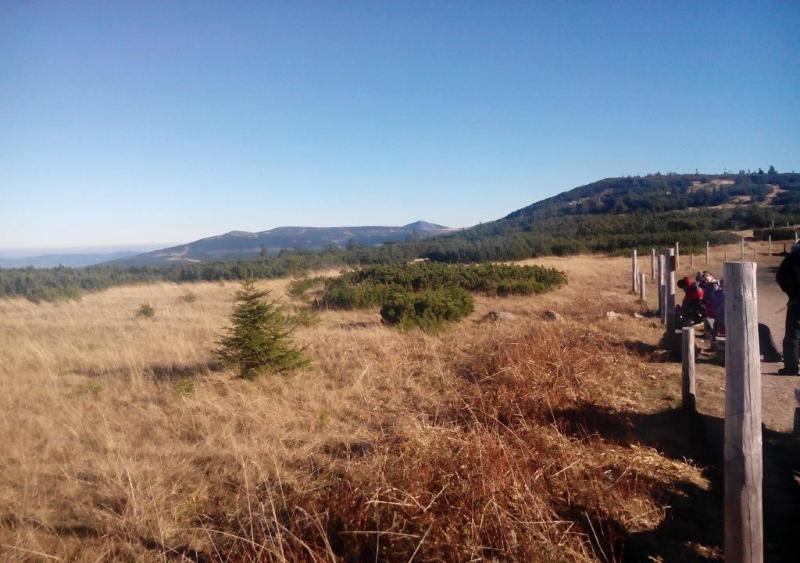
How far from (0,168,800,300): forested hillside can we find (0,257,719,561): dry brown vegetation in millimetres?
16607

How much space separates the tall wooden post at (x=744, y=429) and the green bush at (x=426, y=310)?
6955 millimetres

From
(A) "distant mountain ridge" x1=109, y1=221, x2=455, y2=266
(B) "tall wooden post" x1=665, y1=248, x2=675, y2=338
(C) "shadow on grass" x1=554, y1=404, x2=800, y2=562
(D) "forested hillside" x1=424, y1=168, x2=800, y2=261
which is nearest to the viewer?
(C) "shadow on grass" x1=554, y1=404, x2=800, y2=562

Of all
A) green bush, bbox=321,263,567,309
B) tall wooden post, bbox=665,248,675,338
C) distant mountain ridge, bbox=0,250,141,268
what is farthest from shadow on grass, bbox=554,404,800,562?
distant mountain ridge, bbox=0,250,141,268

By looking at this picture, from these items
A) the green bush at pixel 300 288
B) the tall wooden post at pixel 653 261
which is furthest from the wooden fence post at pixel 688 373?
the green bush at pixel 300 288

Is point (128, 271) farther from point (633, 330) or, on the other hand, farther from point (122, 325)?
point (633, 330)

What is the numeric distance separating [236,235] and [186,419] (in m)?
60.6

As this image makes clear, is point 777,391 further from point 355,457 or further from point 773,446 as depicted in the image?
point 355,457

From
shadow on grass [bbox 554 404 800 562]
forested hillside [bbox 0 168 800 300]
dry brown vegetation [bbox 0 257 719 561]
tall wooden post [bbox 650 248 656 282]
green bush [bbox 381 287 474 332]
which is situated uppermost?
forested hillside [bbox 0 168 800 300]

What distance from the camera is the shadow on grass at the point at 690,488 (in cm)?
307

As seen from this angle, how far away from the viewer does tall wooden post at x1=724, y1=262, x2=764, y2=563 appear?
2.54 metres

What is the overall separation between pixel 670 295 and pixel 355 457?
6.36m

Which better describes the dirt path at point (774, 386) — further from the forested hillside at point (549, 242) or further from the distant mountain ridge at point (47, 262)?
the distant mountain ridge at point (47, 262)

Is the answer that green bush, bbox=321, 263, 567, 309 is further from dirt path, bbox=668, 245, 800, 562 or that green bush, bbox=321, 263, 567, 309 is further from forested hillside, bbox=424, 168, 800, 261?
forested hillside, bbox=424, 168, 800, 261

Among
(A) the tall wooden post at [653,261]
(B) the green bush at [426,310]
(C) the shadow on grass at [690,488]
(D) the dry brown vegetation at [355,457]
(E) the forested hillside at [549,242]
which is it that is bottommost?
(C) the shadow on grass at [690,488]
